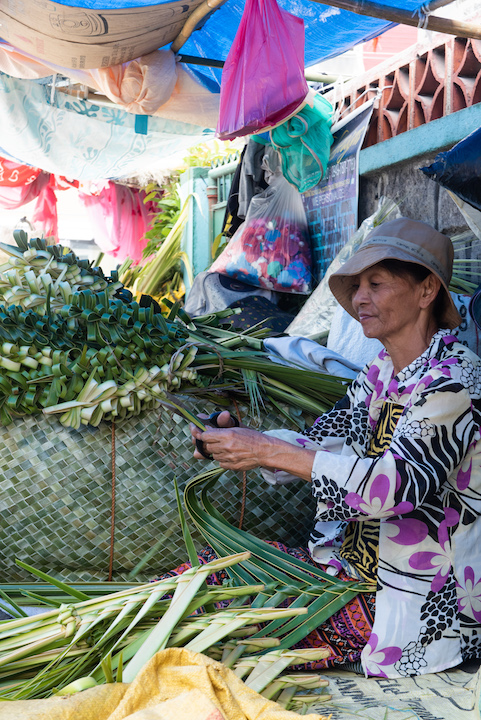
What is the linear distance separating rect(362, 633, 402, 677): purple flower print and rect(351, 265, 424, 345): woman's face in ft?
2.52

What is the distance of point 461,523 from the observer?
1664mm

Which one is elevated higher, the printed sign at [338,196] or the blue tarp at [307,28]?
the blue tarp at [307,28]

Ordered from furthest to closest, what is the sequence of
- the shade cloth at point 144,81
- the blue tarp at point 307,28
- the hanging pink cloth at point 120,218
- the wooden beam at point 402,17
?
the hanging pink cloth at point 120,218, the shade cloth at point 144,81, the blue tarp at point 307,28, the wooden beam at point 402,17

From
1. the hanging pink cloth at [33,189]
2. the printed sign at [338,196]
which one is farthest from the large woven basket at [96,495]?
the hanging pink cloth at [33,189]

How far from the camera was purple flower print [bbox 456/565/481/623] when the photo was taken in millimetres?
1654

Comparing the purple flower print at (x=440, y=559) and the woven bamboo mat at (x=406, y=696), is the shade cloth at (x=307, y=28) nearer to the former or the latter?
the purple flower print at (x=440, y=559)

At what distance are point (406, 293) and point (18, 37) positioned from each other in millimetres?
2354

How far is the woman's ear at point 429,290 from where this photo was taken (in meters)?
1.79

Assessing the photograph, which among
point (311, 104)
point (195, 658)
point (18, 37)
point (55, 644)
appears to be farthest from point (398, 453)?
point (311, 104)

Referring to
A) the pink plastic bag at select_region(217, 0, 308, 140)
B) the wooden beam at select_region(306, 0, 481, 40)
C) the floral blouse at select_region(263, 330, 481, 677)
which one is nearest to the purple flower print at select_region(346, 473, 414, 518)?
the floral blouse at select_region(263, 330, 481, 677)

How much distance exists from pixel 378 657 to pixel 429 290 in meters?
0.92

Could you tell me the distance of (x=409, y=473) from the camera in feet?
5.02

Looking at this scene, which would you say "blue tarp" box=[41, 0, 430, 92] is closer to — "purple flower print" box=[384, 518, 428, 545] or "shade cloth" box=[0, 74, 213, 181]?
"shade cloth" box=[0, 74, 213, 181]

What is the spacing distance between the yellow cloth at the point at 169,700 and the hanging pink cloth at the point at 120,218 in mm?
6900
